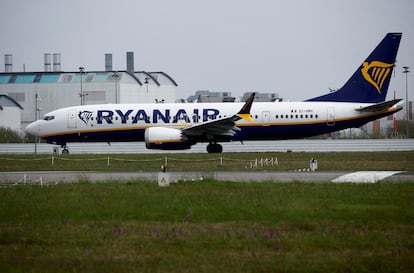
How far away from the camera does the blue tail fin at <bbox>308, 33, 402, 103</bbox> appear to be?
4041 centimetres

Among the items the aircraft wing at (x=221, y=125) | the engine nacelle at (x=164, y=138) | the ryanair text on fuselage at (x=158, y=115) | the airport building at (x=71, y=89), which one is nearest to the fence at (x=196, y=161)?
the engine nacelle at (x=164, y=138)

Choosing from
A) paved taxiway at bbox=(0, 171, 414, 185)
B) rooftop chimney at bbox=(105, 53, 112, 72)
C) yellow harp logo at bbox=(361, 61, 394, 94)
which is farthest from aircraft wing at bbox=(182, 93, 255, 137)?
rooftop chimney at bbox=(105, 53, 112, 72)

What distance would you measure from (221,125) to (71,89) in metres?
51.0

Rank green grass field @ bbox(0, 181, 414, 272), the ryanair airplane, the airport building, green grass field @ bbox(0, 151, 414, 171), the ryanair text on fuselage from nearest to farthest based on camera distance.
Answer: green grass field @ bbox(0, 181, 414, 272), green grass field @ bbox(0, 151, 414, 171), the ryanair airplane, the ryanair text on fuselage, the airport building

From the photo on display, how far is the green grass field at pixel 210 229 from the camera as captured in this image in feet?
33.9

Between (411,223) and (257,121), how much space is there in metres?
27.0

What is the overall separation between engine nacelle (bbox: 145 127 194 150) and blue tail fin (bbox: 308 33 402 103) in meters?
10.8

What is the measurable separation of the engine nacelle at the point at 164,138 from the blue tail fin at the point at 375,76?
1081cm

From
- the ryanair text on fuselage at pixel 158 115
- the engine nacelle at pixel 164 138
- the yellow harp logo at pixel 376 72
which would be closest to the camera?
the engine nacelle at pixel 164 138

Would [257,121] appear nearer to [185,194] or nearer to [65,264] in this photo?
[185,194]

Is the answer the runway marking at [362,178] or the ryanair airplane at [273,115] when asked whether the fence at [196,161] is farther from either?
the runway marking at [362,178]

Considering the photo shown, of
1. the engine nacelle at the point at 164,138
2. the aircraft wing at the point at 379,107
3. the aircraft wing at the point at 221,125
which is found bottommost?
the engine nacelle at the point at 164,138

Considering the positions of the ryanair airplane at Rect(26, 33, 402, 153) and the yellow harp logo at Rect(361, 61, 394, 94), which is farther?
the yellow harp logo at Rect(361, 61, 394, 94)

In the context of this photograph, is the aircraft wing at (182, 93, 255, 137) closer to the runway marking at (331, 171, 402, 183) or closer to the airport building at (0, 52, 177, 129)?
the runway marking at (331, 171, 402, 183)
